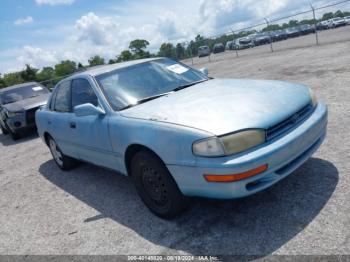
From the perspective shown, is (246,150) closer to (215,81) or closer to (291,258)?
(291,258)

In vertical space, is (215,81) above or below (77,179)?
above

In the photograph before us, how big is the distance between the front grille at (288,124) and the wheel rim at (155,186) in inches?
42.5

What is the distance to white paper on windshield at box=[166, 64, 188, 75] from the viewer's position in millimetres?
4291

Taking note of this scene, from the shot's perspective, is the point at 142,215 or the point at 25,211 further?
the point at 25,211

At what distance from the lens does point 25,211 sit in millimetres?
4285

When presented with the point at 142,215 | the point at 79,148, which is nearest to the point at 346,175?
the point at 142,215

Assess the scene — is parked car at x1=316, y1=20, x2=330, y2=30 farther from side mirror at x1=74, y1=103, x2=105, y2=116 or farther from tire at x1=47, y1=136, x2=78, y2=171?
side mirror at x1=74, y1=103, x2=105, y2=116

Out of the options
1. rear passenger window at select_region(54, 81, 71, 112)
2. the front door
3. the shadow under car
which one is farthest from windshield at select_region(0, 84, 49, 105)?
the shadow under car

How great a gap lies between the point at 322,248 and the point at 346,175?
1197 mm

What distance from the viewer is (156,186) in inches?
124

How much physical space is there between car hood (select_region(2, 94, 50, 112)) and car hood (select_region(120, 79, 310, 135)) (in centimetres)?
698

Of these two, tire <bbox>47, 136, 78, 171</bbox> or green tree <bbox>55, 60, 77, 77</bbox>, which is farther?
green tree <bbox>55, 60, 77, 77</bbox>

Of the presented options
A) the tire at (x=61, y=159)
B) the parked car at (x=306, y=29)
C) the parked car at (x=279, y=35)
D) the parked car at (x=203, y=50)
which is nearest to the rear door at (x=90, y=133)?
the tire at (x=61, y=159)

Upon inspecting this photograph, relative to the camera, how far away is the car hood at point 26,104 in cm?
934
